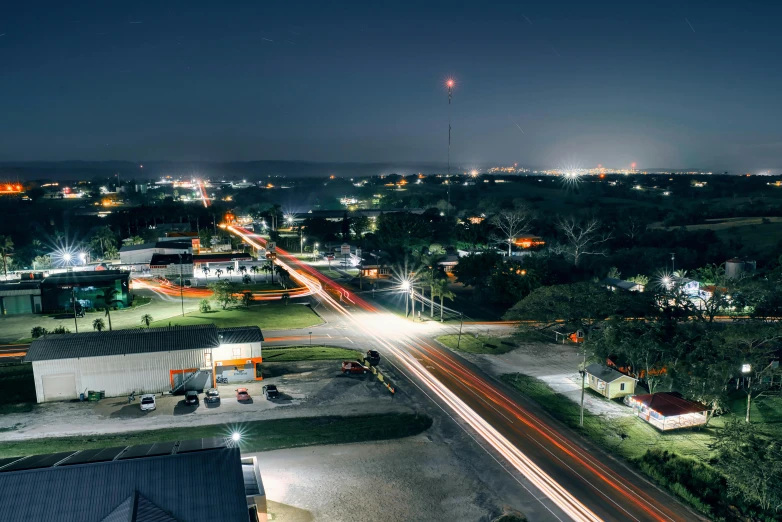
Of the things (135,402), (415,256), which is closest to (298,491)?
(135,402)

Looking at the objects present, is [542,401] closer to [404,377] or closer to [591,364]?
[591,364]

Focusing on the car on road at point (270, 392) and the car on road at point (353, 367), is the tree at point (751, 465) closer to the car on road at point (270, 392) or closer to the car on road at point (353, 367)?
the car on road at point (353, 367)

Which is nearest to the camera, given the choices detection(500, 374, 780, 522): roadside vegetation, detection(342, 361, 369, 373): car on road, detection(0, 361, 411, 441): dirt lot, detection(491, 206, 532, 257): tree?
detection(500, 374, 780, 522): roadside vegetation

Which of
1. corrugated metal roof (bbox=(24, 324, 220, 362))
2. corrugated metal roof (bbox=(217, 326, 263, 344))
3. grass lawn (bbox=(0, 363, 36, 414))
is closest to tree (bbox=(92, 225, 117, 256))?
grass lawn (bbox=(0, 363, 36, 414))

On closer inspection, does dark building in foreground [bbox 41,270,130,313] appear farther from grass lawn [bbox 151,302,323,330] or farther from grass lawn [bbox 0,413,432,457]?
grass lawn [bbox 0,413,432,457]

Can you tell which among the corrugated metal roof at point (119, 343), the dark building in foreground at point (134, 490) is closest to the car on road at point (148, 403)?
the corrugated metal roof at point (119, 343)

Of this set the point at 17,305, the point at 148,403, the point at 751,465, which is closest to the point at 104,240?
the point at 17,305
